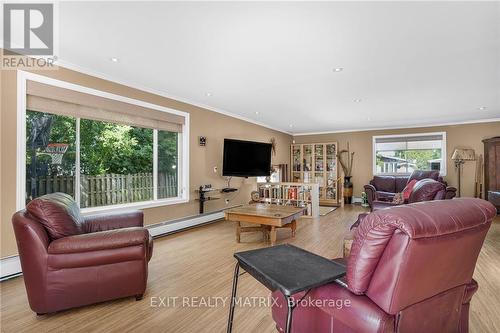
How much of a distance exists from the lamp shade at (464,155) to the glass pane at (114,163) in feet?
22.6

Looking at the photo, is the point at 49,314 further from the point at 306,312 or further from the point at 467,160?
the point at 467,160

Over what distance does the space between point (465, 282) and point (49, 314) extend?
2774 mm

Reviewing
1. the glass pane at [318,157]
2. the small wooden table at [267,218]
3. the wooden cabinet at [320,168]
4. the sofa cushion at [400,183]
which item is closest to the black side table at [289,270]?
the small wooden table at [267,218]

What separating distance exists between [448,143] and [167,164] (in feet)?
22.9

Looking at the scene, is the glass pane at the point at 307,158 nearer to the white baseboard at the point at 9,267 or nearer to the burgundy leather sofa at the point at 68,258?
the burgundy leather sofa at the point at 68,258

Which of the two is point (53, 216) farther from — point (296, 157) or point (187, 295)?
point (296, 157)

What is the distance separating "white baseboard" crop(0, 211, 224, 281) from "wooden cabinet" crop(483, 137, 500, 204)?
618cm

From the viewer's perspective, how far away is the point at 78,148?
125 inches

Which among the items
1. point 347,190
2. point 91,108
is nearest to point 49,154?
point 91,108

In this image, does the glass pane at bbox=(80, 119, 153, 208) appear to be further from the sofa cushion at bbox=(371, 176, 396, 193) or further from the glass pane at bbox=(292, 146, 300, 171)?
the sofa cushion at bbox=(371, 176, 396, 193)

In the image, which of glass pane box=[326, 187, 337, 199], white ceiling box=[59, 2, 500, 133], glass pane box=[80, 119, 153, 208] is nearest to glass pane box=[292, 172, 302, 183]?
glass pane box=[326, 187, 337, 199]

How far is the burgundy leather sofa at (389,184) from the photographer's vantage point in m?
5.74

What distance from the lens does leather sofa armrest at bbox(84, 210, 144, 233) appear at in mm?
2454

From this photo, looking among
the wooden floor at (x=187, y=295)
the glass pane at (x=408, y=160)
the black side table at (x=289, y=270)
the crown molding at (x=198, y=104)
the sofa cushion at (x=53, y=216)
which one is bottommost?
the wooden floor at (x=187, y=295)
